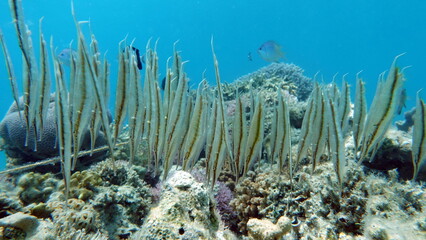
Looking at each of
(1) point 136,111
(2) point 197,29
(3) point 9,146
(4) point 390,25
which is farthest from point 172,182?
(4) point 390,25

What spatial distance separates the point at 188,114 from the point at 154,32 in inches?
4848

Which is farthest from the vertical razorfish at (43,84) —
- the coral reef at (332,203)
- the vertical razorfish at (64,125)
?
the coral reef at (332,203)

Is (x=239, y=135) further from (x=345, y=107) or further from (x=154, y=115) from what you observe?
(x=345, y=107)

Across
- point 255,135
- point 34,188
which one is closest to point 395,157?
point 255,135

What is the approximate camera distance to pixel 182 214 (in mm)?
2754

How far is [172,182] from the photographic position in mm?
3109

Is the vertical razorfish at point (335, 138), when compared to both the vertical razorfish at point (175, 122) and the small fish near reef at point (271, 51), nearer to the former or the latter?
the vertical razorfish at point (175, 122)

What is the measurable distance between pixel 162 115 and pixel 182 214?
1236 millimetres

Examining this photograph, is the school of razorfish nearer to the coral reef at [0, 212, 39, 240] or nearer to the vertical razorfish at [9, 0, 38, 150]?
the vertical razorfish at [9, 0, 38, 150]

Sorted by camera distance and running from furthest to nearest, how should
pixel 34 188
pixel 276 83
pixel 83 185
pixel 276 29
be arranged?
1. pixel 276 29
2. pixel 276 83
3. pixel 83 185
4. pixel 34 188

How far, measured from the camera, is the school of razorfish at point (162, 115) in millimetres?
1753

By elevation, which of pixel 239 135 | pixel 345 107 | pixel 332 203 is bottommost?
pixel 332 203

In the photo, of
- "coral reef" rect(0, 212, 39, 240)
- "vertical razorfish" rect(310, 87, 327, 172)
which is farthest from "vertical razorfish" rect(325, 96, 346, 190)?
"coral reef" rect(0, 212, 39, 240)

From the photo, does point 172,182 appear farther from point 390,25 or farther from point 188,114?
point 390,25
